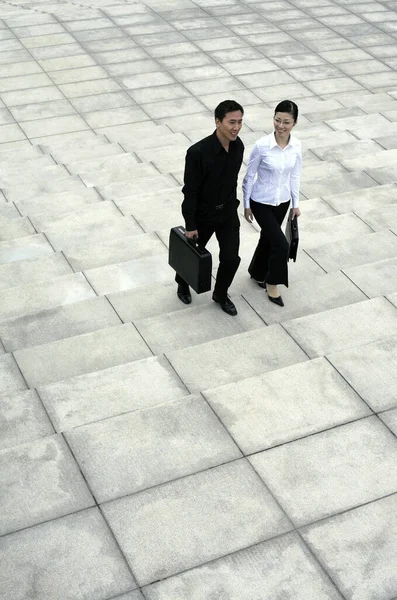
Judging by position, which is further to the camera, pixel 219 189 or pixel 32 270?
pixel 32 270

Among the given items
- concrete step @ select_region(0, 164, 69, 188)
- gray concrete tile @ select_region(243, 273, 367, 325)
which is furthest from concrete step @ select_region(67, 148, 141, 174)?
gray concrete tile @ select_region(243, 273, 367, 325)

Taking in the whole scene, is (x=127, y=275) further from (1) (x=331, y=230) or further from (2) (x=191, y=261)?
(1) (x=331, y=230)

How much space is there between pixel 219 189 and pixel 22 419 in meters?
2.22

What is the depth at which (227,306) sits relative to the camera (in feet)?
22.0

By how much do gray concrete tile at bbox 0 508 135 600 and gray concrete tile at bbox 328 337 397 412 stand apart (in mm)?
1923

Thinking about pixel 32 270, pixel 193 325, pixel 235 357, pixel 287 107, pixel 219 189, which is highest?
pixel 287 107

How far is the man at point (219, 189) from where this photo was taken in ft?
19.7

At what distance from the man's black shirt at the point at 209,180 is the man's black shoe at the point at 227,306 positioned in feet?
2.10

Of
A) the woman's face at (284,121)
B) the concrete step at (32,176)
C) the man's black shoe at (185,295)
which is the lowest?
the concrete step at (32,176)

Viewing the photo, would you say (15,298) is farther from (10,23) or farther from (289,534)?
(10,23)

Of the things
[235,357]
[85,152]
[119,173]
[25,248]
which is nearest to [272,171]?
[235,357]

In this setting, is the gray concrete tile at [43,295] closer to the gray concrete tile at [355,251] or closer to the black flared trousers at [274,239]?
the black flared trousers at [274,239]

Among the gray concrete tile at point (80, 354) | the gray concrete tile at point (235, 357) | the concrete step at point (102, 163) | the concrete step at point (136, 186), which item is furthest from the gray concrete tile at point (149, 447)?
the concrete step at point (102, 163)

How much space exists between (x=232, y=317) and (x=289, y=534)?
247 centimetres
